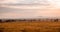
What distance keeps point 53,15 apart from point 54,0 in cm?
10

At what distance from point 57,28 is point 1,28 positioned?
11.8 inches

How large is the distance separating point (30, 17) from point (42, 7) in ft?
0.30

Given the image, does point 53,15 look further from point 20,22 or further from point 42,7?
point 20,22

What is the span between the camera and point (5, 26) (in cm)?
77

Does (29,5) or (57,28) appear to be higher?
(29,5)

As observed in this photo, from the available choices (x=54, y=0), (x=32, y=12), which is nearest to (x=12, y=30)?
(x=32, y=12)

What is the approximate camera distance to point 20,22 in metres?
0.77

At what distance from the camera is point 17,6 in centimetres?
80

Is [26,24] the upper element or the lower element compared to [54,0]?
lower

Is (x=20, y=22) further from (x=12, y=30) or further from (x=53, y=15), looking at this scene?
(x=53, y=15)

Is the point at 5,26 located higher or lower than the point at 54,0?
lower

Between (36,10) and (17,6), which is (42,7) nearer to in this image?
(36,10)

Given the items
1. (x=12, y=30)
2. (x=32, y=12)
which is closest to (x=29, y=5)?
(x=32, y=12)

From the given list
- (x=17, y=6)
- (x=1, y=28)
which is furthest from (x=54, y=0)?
(x=1, y=28)
